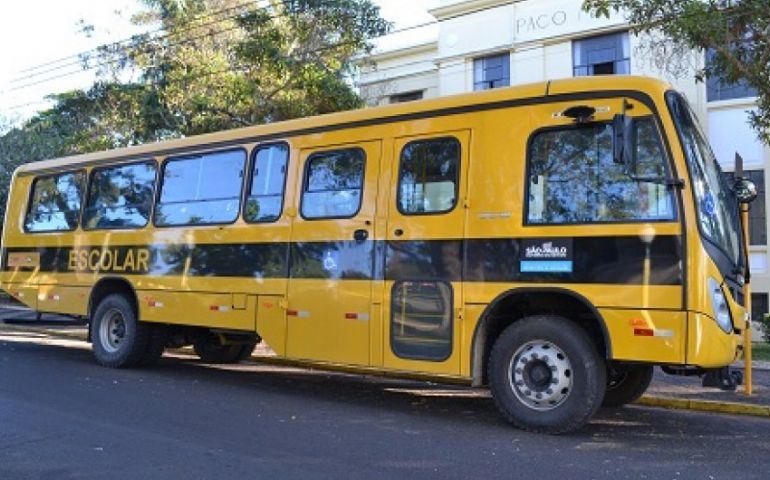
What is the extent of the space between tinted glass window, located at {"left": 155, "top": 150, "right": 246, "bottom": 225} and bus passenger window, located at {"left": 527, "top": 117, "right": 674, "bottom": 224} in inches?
158

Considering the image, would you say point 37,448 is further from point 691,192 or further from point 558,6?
point 558,6

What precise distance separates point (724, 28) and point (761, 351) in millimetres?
7692

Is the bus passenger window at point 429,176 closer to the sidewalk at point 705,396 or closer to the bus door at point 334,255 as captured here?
the bus door at point 334,255

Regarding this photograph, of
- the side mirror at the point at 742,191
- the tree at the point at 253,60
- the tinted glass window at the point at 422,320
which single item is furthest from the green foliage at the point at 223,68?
the side mirror at the point at 742,191

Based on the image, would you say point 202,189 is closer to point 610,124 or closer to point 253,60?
point 610,124

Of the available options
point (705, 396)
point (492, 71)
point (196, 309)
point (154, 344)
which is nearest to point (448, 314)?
point (705, 396)

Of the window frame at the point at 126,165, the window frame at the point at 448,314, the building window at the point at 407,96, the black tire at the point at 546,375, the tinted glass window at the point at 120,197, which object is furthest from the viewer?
the building window at the point at 407,96

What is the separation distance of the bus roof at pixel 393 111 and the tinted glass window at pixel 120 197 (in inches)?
8.6

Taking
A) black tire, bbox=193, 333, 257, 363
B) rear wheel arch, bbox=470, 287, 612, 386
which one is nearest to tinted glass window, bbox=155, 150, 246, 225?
black tire, bbox=193, 333, 257, 363

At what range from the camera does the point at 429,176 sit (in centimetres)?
748

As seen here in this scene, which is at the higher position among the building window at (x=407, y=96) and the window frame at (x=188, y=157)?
the building window at (x=407, y=96)

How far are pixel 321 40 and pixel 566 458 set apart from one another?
Answer: 1269 cm

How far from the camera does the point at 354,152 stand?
8.09m

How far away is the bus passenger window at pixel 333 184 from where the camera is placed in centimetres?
802
